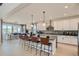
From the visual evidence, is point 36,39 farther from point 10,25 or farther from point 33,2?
point 33,2

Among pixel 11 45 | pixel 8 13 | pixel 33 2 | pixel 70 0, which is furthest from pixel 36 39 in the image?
pixel 70 0

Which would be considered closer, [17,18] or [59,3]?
[59,3]

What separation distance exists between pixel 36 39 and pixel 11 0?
195 centimetres

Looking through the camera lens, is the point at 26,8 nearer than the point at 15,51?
No

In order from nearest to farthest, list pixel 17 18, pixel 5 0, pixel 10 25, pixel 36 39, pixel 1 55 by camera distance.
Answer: pixel 5 0
pixel 1 55
pixel 10 25
pixel 17 18
pixel 36 39

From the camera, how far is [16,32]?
144 inches

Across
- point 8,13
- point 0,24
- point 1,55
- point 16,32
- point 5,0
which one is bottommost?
point 1,55

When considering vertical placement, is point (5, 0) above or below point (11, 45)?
above

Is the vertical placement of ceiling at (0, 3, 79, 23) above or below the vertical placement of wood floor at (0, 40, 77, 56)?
above

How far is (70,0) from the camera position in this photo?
3244mm

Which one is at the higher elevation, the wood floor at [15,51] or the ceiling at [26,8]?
the ceiling at [26,8]

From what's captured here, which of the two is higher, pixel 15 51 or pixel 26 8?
pixel 26 8

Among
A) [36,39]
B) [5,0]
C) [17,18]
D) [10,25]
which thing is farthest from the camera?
[36,39]

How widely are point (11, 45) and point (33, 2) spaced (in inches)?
60.1
